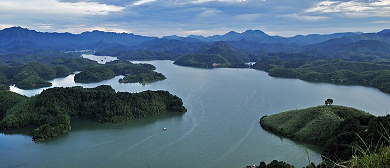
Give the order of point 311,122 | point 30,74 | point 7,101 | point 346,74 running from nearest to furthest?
point 311,122, point 7,101, point 346,74, point 30,74

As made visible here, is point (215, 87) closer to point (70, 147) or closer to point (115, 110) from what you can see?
point (115, 110)

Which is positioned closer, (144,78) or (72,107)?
(72,107)

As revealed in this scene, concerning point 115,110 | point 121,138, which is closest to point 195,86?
point 115,110

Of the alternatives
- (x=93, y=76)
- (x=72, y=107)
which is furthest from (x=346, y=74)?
(x=93, y=76)

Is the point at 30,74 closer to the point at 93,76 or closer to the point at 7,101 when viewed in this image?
the point at 93,76

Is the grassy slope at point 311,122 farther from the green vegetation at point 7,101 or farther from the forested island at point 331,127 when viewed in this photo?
the green vegetation at point 7,101
